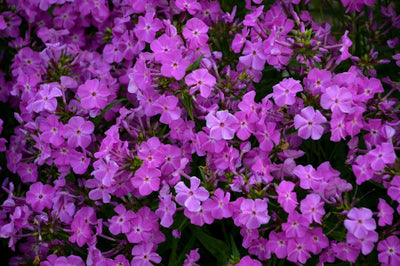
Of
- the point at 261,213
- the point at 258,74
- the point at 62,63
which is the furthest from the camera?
the point at 62,63

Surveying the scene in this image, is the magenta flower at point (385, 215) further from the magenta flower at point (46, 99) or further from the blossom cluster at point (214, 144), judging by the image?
the magenta flower at point (46, 99)

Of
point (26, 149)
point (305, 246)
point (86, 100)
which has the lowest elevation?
point (26, 149)

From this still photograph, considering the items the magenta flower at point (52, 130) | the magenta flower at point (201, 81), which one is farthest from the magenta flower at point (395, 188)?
the magenta flower at point (52, 130)

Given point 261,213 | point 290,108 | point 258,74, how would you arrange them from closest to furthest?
point 261,213, point 290,108, point 258,74

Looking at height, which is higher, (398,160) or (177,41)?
(177,41)

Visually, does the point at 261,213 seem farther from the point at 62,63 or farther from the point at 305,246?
the point at 62,63

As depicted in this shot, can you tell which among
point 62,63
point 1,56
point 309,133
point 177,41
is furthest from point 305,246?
point 1,56

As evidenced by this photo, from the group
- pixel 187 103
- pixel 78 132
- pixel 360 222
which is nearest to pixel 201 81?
pixel 187 103

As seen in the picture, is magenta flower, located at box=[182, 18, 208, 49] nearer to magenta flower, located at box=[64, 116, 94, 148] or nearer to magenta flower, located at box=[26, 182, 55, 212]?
magenta flower, located at box=[64, 116, 94, 148]

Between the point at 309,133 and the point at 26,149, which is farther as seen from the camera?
the point at 26,149
